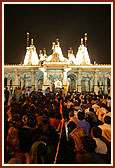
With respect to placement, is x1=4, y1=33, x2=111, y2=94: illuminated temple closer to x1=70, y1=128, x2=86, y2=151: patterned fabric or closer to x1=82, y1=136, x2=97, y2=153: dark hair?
x1=70, y1=128, x2=86, y2=151: patterned fabric

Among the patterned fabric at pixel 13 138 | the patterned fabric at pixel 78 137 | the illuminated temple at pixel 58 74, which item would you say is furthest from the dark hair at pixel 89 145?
the illuminated temple at pixel 58 74

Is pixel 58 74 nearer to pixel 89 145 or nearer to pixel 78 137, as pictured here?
pixel 78 137

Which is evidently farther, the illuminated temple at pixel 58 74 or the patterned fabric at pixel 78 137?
the illuminated temple at pixel 58 74

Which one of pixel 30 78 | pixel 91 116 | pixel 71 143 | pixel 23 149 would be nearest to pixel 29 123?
pixel 23 149

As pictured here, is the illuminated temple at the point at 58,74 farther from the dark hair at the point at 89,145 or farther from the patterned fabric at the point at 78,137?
the dark hair at the point at 89,145

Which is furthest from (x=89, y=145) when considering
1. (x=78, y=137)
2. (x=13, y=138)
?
(x=13, y=138)

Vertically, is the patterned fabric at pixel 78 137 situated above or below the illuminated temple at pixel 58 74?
below

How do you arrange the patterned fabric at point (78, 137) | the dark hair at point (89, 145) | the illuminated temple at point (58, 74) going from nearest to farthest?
the dark hair at point (89, 145) → the patterned fabric at point (78, 137) → the illuminated temple at point (58, 74)

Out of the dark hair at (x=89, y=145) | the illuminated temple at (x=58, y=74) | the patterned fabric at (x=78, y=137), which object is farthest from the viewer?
the illuminated temple at (x=58, y=74)

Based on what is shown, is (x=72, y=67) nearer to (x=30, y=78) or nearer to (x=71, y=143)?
(x=30, y=78)

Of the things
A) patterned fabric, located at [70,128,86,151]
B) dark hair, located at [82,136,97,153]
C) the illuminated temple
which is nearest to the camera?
dark hair, located at [82,136,97,153]

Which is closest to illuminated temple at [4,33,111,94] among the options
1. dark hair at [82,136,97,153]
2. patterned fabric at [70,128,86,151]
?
patterned fabric at [70,128,86,151]

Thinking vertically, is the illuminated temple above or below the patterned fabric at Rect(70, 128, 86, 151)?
above

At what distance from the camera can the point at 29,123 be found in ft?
18.5
